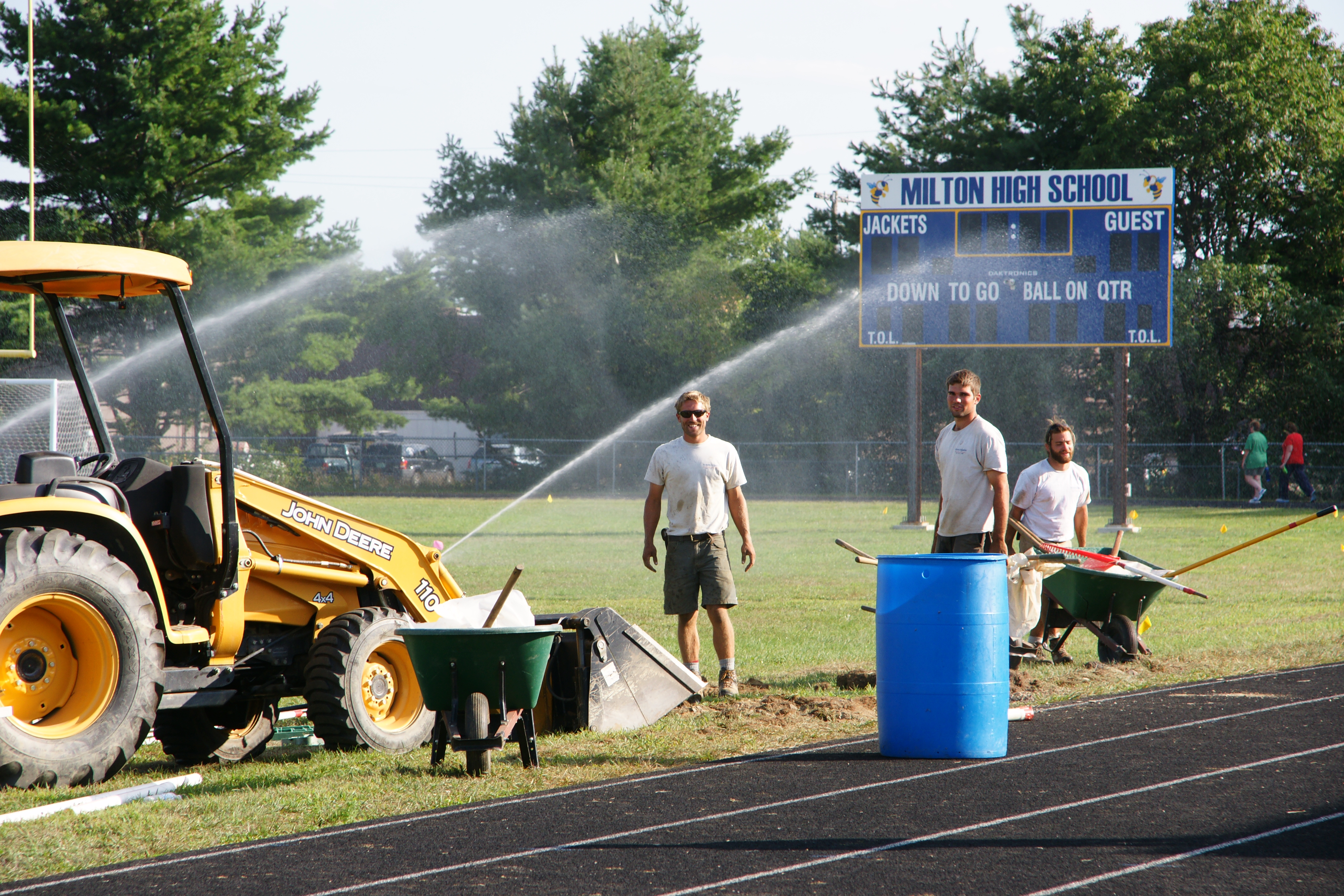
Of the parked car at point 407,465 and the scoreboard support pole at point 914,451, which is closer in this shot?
the scoreboard support pole at point 914,451

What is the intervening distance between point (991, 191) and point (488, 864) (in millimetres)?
18987

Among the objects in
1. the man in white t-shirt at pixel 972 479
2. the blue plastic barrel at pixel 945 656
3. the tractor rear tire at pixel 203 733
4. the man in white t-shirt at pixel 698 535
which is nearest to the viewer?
the blue plastic barrel at pixel 945 656

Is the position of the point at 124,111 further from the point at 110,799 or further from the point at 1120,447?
the point at 110,799

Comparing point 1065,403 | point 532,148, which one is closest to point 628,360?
point 532,148

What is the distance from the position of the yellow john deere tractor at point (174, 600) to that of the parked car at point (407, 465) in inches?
1265

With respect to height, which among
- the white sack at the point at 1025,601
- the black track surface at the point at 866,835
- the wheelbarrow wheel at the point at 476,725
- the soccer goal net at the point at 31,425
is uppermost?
the soccer goal net at the point at 31,425

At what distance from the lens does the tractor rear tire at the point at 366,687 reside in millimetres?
6363

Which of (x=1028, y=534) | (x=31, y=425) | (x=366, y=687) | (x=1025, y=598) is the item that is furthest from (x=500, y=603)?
(x=31, y=425)

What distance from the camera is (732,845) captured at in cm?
481

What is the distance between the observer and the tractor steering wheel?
6.24 m

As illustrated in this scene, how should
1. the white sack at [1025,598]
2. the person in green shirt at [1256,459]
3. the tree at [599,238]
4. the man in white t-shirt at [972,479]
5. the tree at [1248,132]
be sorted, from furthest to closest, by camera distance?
the tree at [599,238] < the tree at [1248,132] < the person in green shirt at [1256,459] < the white sack at [1025,598] < the man in white t-shirt at [972,479]

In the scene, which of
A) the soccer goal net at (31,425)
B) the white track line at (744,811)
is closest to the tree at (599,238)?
the soccer goal net at (31,425)

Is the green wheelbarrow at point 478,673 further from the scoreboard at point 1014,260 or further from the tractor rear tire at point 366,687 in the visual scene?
the scoreboard at point 1014,260

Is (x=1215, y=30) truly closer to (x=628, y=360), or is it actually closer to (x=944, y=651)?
(x=628, y=360)
